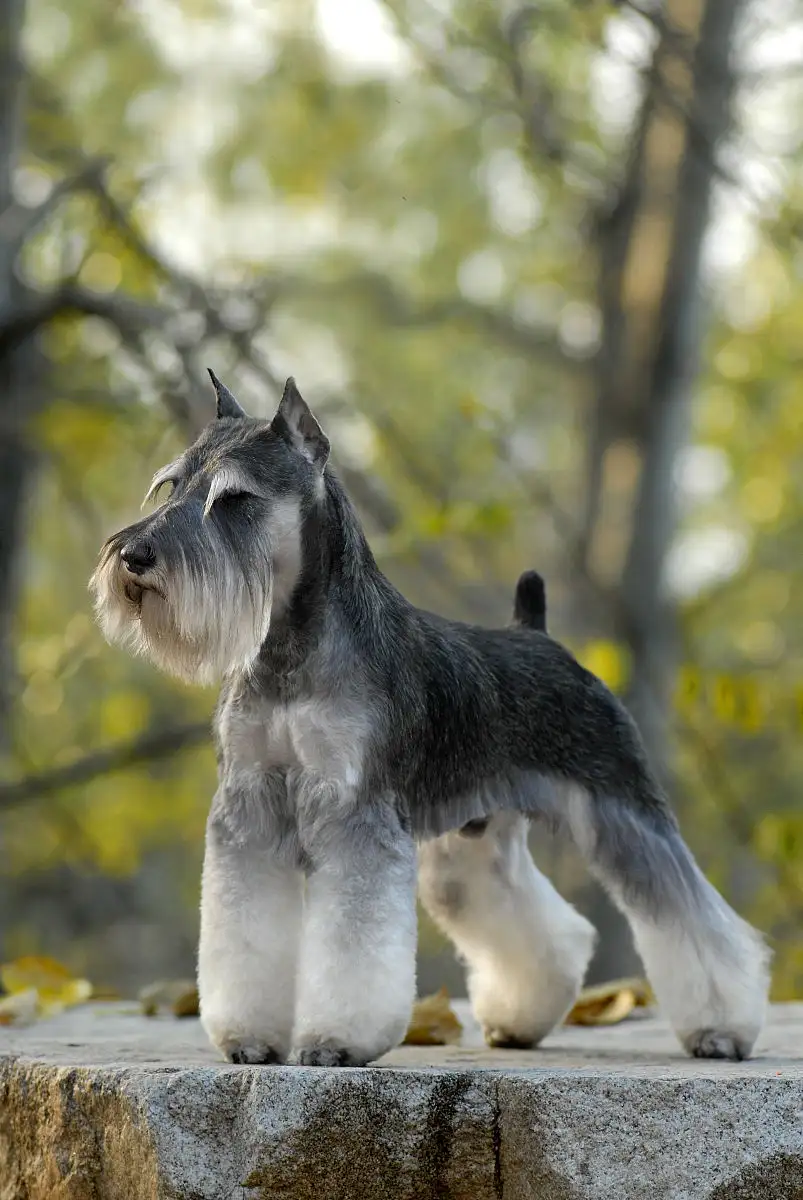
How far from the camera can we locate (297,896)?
4113 mm

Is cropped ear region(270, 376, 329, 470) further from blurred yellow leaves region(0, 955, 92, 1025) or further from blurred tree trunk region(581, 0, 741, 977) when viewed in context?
blurred tree trunk region(581, 0, 741, 977)

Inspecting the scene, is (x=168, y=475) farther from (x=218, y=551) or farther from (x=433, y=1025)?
(x=433, y=1025)

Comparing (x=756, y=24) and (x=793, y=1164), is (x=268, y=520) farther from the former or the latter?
(x=756, y=24)

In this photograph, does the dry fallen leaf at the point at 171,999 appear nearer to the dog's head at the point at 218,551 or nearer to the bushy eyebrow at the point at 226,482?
the dog's head at the point at 218,551

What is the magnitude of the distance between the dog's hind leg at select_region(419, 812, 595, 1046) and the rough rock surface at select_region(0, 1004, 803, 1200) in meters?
1.09

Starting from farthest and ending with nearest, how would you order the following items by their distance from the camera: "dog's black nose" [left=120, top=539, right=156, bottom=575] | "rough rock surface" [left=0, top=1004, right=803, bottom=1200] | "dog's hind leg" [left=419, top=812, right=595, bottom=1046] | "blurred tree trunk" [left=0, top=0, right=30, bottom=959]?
"blurred tree trunk" [left=0, top=0, right=30, bottom=959] < "dog's hind leg" [left=419, top=812, right=595, bottom=1046] < "dog's black nose" [left=120, top=539, right=156, bottom=575] < "rough rock surface" [left=0, top=1004, right=803, bottom=1200]

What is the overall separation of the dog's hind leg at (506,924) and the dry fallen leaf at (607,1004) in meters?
0.93

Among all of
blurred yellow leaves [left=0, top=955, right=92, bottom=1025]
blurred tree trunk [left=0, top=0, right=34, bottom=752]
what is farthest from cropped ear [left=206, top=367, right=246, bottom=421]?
blurred tree trunk [left=0, top=0, right=34, bottom=752]

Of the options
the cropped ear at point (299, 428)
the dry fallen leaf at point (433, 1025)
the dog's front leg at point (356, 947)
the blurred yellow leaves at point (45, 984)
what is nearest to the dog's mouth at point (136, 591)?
the cropped ear at point (299, 428)

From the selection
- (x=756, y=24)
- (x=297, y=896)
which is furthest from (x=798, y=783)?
(x=297, y=896)

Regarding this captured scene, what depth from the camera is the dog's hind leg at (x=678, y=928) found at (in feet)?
14.6

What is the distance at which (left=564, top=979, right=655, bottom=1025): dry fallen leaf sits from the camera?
5.86 m

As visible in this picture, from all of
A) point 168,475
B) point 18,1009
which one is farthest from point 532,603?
point 18,1009

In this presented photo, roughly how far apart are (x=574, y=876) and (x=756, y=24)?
17.4 ft
